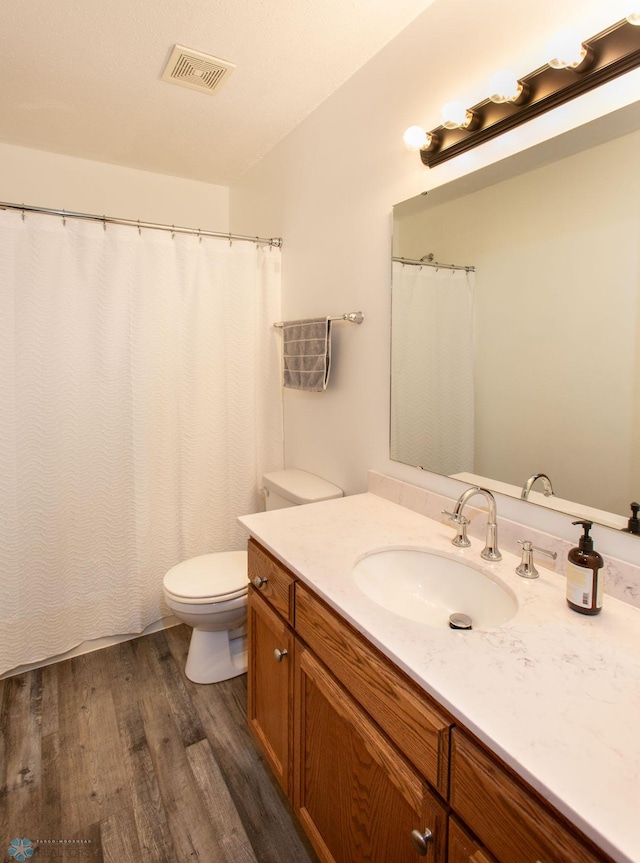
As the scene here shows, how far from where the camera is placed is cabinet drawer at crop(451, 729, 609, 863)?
0.54 meters

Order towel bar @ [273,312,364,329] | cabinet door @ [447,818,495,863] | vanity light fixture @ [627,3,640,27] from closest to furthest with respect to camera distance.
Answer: cabinet door @ [447,818,495,863]
vanity light fixture @ [627,3,640,27]
towel bar @ [273,312,364,329]

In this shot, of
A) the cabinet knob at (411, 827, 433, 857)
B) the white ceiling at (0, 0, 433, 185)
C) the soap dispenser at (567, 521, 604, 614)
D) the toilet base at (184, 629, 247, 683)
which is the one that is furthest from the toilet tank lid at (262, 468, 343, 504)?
the white ceiling at (0, 0, 433, 185)

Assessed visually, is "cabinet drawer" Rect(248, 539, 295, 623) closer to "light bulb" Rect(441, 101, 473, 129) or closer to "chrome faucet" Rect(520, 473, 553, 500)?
"chrome faucet" Rect(520, 473, 553, 500)

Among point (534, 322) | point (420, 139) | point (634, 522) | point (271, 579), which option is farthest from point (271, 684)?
point (420, 139)

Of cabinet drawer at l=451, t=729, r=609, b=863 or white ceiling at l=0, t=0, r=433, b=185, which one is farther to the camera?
white ceiling at l=0, t=0, r=433, b=185

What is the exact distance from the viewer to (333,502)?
1.64 metres

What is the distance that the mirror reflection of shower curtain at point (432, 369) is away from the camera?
1.39 meters

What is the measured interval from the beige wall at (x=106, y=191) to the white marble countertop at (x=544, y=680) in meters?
2.34

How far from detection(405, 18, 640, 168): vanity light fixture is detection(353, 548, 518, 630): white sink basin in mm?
1121

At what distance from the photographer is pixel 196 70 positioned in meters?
1.72

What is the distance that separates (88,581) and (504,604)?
1.84 metres

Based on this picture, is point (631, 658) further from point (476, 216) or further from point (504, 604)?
point (476, 216)

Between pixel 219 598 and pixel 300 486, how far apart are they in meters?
0.56

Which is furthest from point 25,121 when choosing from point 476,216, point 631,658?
point 631,658
